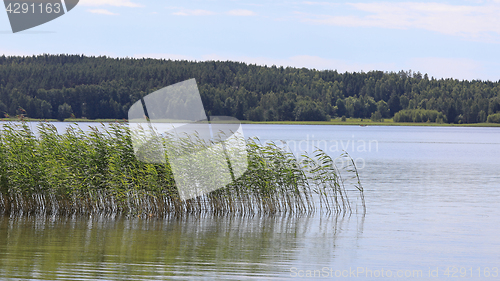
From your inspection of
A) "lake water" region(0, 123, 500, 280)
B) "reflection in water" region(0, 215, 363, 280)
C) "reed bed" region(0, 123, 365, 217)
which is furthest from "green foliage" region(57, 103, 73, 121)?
"lake water" region(0, 123, 500, 280)

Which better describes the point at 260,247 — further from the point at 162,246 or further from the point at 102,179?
the point at 102,179

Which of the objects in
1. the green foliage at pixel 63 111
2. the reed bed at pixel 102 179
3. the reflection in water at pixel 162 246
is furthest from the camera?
the green foliage at pixel 63 111

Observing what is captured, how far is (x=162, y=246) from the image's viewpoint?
47.5 ft

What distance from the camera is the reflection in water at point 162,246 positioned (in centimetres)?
1178

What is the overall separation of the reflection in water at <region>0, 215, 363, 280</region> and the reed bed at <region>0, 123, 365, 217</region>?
0.75 metres

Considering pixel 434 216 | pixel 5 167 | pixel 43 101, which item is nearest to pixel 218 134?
pixel 5 167

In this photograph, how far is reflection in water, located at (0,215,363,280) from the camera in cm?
1178

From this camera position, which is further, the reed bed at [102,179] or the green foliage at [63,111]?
the green foliage at [63,111]

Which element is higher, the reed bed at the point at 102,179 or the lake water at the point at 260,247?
the reed bed at the point at 102,179

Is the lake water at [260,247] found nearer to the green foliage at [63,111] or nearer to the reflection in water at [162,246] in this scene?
the reflection in water at [162,246]

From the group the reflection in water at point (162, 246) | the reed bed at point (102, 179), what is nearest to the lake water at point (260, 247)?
the reflection in water at point (162, 246)

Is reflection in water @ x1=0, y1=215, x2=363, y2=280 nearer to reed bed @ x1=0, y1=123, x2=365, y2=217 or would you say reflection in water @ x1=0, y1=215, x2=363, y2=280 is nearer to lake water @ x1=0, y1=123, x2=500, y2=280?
lake water @ x1=0, y1=123, x2=500, y2=280

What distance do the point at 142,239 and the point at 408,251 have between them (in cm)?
791

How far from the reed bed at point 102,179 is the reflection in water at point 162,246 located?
75 cm
